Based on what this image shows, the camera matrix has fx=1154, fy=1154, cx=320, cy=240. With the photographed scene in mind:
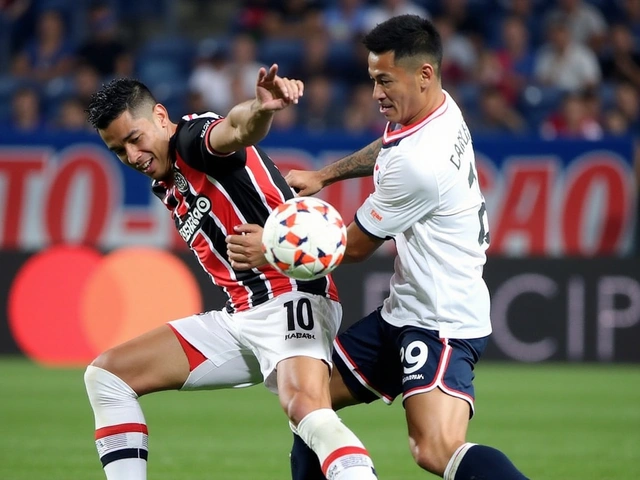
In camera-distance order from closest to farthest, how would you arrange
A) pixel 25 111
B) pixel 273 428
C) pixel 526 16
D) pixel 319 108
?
pixel 273 428 < pixel 319 108 < pixel 25 111 < pixel 526 16

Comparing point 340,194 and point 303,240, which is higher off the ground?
point 303,240

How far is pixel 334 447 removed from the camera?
4.39 metres

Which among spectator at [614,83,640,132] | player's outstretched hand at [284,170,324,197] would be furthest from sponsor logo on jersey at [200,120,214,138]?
spectator at [614,83,640,132]

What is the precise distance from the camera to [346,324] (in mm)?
11914

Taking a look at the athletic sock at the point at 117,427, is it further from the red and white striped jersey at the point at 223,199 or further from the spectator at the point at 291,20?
the spectator at the point at 291,20

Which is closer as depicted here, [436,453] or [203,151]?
[436,453]

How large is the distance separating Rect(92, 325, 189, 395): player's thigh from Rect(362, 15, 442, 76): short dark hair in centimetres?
160

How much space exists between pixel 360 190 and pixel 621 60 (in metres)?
3.85

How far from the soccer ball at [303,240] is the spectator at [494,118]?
27.5 feet

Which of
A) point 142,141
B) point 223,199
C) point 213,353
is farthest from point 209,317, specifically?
point 142,141

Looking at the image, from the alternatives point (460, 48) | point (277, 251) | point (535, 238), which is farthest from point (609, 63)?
point (277, 251)

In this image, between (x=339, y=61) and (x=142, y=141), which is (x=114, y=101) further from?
(x=339, y=61)

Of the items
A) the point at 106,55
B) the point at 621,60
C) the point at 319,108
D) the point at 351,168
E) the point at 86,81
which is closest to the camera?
the point at 351,168

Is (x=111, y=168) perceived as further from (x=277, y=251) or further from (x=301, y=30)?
(x=277, y=251)
